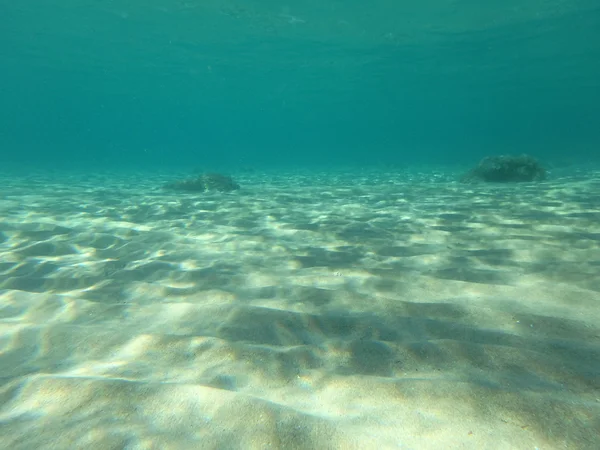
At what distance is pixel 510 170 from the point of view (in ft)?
48.0

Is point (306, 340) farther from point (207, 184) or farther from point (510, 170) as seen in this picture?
point (510, 170)

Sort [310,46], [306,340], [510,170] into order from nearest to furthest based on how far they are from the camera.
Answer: [306,340]
[510,170]
[310,46]

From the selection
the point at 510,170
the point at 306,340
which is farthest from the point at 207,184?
the point at 306,340

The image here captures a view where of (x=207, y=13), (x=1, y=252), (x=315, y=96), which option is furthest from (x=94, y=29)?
(x=315, y=96)

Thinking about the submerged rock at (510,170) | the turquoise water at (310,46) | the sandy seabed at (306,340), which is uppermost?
the turquoise water at (310,46)

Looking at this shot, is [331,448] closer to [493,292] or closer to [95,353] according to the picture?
[95,353]

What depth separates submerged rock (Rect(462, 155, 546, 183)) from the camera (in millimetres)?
14438

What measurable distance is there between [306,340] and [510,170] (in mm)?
14838

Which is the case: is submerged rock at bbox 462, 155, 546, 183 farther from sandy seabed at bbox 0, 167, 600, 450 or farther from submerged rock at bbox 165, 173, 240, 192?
submerged rock at bbox 165, 173, 240, 192

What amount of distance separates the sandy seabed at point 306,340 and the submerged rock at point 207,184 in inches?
323

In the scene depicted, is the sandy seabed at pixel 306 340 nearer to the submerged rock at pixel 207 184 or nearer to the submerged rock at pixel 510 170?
the submerged rock at pixel 207 184

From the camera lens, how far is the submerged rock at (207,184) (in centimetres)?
1455

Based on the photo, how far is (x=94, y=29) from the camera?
3228 centimetres

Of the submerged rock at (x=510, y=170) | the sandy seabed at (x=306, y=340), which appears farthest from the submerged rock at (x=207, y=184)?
the submerged rock at (x=510, y=170)
